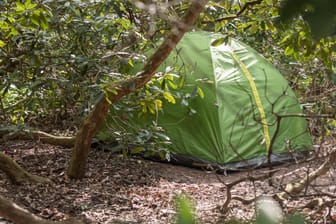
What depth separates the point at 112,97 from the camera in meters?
3.91

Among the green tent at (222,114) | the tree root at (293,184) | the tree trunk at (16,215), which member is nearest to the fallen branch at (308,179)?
the tree root at (293,184)

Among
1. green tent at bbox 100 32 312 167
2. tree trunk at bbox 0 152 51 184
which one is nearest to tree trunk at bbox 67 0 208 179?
tree trunk at bbox 0 152 51 184

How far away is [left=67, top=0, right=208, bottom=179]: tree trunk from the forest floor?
17cm

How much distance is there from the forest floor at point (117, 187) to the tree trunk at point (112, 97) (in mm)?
172

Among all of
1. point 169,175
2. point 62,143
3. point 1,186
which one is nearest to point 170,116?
point 169,175

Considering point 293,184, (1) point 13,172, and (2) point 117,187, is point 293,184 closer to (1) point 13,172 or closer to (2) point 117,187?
(2) point 117,187

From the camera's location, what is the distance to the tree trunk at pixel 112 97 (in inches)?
113

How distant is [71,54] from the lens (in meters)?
4.21

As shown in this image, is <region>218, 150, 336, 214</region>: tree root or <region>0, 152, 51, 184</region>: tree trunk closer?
<region>218, 150, 336, 214</region>: tree root

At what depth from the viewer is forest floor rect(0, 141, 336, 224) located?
148 inches

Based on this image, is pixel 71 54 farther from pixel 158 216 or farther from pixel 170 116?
pixel 170 116

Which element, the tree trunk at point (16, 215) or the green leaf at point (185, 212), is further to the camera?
the tree trunk at point (16, 215)

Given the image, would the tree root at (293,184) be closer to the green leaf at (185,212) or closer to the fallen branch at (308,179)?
the fallen branch at (308,179)

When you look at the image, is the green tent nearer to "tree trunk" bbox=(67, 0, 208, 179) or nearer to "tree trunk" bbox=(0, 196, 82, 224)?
"tree trunk" bbox=(67, 0, 208, 179)
